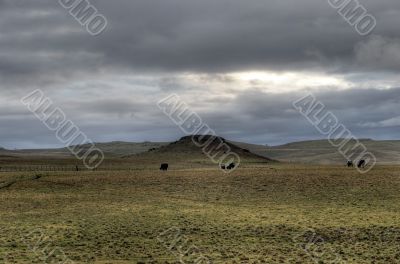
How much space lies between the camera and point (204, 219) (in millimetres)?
43219

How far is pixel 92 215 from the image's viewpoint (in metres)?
44.5

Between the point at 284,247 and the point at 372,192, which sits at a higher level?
the point at 372,192

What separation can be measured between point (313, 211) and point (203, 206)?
35.7ft

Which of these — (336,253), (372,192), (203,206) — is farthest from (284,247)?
(372,192)

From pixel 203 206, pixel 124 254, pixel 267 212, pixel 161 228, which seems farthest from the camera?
pixel 203 206

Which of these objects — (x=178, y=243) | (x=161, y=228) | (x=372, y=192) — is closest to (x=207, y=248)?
(x=178, y=243)

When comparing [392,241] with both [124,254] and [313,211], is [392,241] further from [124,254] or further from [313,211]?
[124,254]

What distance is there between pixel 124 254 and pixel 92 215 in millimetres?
15552

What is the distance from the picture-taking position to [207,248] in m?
31.9

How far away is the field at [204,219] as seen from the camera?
3028cm

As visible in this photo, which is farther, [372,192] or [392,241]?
[372,192]

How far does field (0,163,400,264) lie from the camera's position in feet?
99.3

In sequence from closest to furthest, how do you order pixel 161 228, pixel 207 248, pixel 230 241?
pixel 207 248 < pixel 230 241 < pixel 161 228

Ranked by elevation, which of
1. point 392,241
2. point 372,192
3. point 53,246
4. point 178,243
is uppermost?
point 372,192
